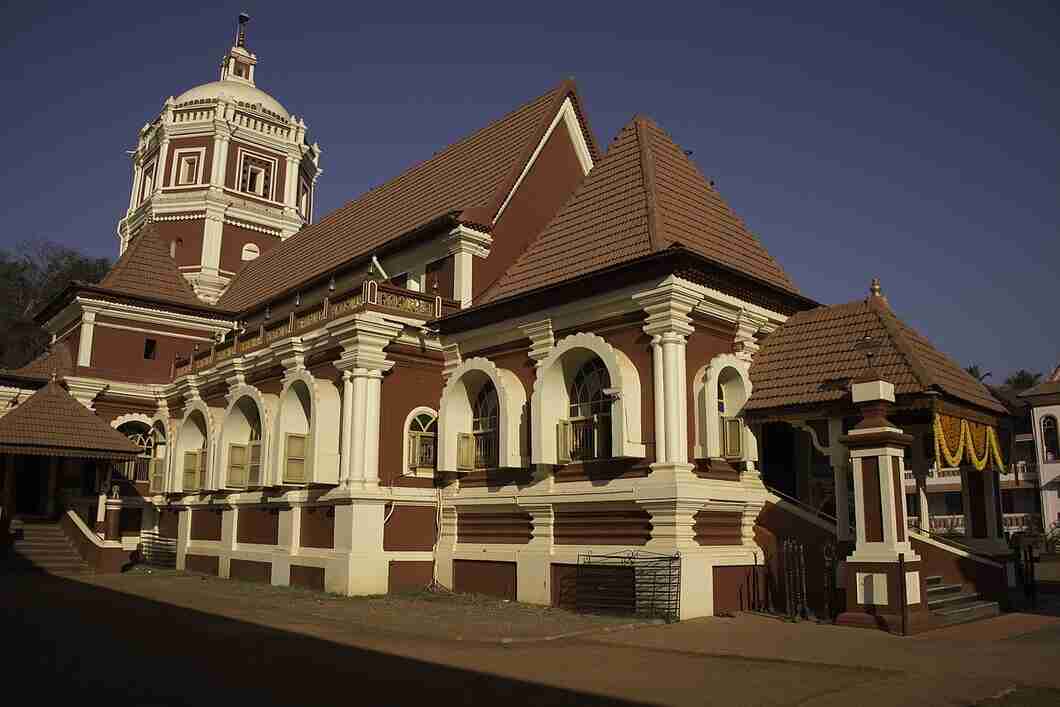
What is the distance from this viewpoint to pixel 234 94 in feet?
122

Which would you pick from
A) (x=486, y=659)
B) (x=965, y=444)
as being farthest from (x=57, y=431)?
(x=965, y=444)

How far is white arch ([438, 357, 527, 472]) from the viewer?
1695cm

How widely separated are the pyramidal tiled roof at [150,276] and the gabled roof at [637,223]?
15120 mm

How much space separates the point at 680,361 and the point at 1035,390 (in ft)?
117

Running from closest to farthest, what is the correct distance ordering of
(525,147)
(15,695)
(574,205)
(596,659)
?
(15,695) < (596,659) < (574,205) < (525,147)

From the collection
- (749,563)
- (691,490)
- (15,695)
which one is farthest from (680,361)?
(15,695)

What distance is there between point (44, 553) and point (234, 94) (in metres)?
21.3

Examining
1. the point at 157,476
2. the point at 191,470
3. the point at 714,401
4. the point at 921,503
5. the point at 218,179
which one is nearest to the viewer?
the point at 714,401

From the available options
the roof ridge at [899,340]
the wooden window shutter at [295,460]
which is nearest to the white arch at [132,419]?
the wooden window shutter at [295,460]

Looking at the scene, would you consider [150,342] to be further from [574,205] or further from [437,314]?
[574,205]

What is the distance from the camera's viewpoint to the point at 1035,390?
1688 inches

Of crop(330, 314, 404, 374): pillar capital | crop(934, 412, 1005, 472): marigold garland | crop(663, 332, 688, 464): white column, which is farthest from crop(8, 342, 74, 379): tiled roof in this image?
crop(934, 412, 1005, 472): marigold garland

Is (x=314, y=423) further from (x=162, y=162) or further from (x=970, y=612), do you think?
(x=162, y=162)

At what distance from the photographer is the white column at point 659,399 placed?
47.1ft
